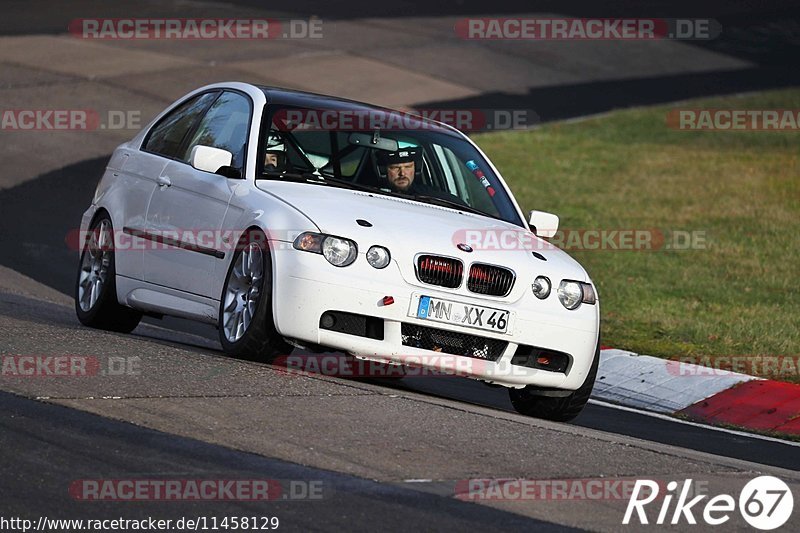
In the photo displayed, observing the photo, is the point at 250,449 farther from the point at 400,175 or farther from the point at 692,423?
the point at 692,423

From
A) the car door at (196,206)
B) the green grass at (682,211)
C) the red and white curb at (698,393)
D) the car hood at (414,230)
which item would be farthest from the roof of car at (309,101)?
the green grass at (682,211)

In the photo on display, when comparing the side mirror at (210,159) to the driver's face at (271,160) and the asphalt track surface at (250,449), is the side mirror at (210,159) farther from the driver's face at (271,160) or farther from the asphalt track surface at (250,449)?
the asphalt track surface at (250,449)

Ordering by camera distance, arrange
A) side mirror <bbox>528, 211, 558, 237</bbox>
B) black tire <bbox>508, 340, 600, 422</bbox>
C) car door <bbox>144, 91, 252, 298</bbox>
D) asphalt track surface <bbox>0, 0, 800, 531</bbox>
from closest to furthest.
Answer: asphalt track surface <bbox>0, 0, 800, 531</bbox>
black tire <bbox>508, 340, 600, 422</bbox>
car door <bbox>144, 91, 252, 298</bbox>
side mirror <bbox>528, 211, 558, 237</bbox>

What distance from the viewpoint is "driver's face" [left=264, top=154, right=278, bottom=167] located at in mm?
9438

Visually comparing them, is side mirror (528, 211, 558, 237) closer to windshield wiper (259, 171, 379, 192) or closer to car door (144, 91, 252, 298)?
windshield wiper (259, 171, 379, 192)

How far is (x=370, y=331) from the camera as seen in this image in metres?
8.56

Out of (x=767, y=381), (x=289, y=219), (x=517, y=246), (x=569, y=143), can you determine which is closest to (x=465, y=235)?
(x=517, y=246)

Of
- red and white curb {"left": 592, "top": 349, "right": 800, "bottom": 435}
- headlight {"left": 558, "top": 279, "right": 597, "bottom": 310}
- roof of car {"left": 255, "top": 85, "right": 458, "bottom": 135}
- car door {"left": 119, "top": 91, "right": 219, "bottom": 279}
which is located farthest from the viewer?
red and white curb {"left": 592, "top": 349, "right": 800, "bottom": 435}

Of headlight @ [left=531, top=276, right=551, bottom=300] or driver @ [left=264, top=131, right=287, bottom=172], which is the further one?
driver @ [left=264, top=131, right=287, bottom=172]

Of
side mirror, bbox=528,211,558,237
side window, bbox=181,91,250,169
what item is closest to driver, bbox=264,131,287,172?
side window, bbox=181,91,250,169

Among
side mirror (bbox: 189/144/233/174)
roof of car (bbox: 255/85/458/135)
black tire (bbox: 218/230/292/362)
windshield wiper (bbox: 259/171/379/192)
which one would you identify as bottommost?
black tire (bbox: 218/230/292/362)

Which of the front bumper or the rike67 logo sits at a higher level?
the front bumper

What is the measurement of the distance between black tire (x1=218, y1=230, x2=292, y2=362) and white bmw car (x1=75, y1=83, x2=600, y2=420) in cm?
1

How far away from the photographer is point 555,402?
9.29 meters
